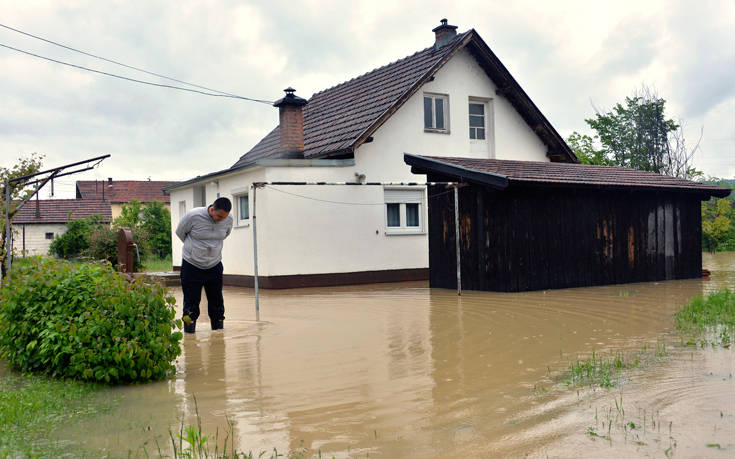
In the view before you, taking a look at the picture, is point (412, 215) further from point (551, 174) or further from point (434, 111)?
point (551, 174)

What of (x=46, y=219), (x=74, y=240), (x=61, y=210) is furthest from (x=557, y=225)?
(x=61, y=210)

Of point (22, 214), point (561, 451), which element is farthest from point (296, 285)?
point (22, 214)

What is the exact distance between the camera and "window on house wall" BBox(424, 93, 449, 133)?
A: 67.3ft

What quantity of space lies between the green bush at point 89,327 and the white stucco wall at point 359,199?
10.8 metres

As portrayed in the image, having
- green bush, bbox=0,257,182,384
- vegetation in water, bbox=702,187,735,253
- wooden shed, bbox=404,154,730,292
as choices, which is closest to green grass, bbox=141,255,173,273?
wooden shed, bbox=404,154,730,292

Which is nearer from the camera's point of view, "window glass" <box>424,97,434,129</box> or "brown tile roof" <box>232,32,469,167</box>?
"brown tile roof" <box>232,32,469,167</box>

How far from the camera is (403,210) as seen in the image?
775 inches

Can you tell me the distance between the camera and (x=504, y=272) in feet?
48.5

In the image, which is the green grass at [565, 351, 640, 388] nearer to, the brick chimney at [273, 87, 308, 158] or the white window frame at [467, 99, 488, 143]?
the brick chimney at [273, 87, 308, 158]

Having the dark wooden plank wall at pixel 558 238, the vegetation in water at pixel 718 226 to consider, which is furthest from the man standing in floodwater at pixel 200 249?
the vegetation in water at pixel 718 226

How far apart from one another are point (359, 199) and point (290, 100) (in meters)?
3.40

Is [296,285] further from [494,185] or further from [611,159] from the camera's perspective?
[611,159]

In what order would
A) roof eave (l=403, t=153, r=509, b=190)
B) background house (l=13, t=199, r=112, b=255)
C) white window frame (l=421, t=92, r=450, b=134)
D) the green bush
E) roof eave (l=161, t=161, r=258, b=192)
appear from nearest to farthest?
1. the green bush
2. roof eave (l=403, t=153, r=509, b=190)
3. roof eave (l=161, t=161, r=258, b=192)
4. white window frame (l=421, t=92, r=450, b=134)
5. background house (l=13, t=199, r=112, b=255)

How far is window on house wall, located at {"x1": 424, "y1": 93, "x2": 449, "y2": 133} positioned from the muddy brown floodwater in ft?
36.2
